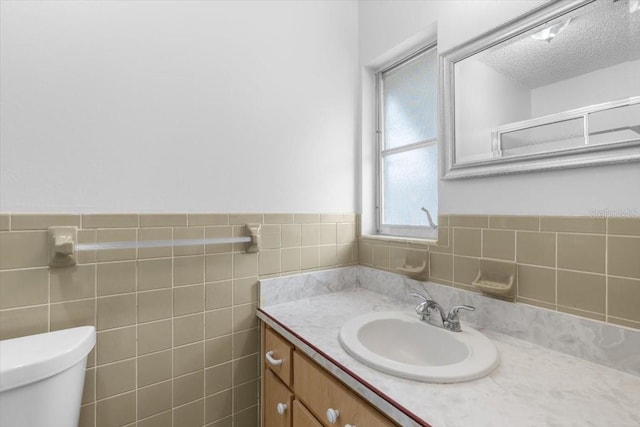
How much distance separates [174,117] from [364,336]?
1.07m

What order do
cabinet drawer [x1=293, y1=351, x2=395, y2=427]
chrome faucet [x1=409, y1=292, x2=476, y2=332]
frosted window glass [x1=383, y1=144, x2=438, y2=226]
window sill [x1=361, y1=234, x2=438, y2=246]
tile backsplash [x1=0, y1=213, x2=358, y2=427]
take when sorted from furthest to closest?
frosted window glass [x1=383, y1=144, x2=438, y2=226] → window sill [x1=361, y1=234, x2=438, y2=246] → chrome faucet [x1=409, y1=292, x2=476, y2=332] → tile backsplash [x1=0, y1=213, x2=358, y2=427] → cabinet drawer [x1=293, y1=351, x2=395, y2=427]

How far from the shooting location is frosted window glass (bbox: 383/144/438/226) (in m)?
1.40

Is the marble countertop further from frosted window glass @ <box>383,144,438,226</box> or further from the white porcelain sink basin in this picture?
frosted window glass @ <box>383,144,438,226</box>

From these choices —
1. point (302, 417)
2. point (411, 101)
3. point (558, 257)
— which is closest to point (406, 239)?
point (558, 257)

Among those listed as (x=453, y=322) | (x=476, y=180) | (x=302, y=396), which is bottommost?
(x=302, y=396)

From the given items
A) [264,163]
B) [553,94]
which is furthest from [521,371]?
[264,163]

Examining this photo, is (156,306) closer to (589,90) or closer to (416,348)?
(416,348)

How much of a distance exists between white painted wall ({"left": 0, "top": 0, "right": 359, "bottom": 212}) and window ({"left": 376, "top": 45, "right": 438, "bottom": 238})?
20cm

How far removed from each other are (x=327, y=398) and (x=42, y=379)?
73 centimetres

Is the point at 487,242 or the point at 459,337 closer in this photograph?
the point at 459,337

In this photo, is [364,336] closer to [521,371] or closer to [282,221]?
[521,371]

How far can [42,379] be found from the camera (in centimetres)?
72

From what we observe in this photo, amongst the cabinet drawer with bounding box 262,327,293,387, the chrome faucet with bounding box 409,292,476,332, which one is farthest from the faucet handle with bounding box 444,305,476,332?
the cabinet drawer with bounding box 262,327,293,387

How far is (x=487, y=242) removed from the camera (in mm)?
1054
